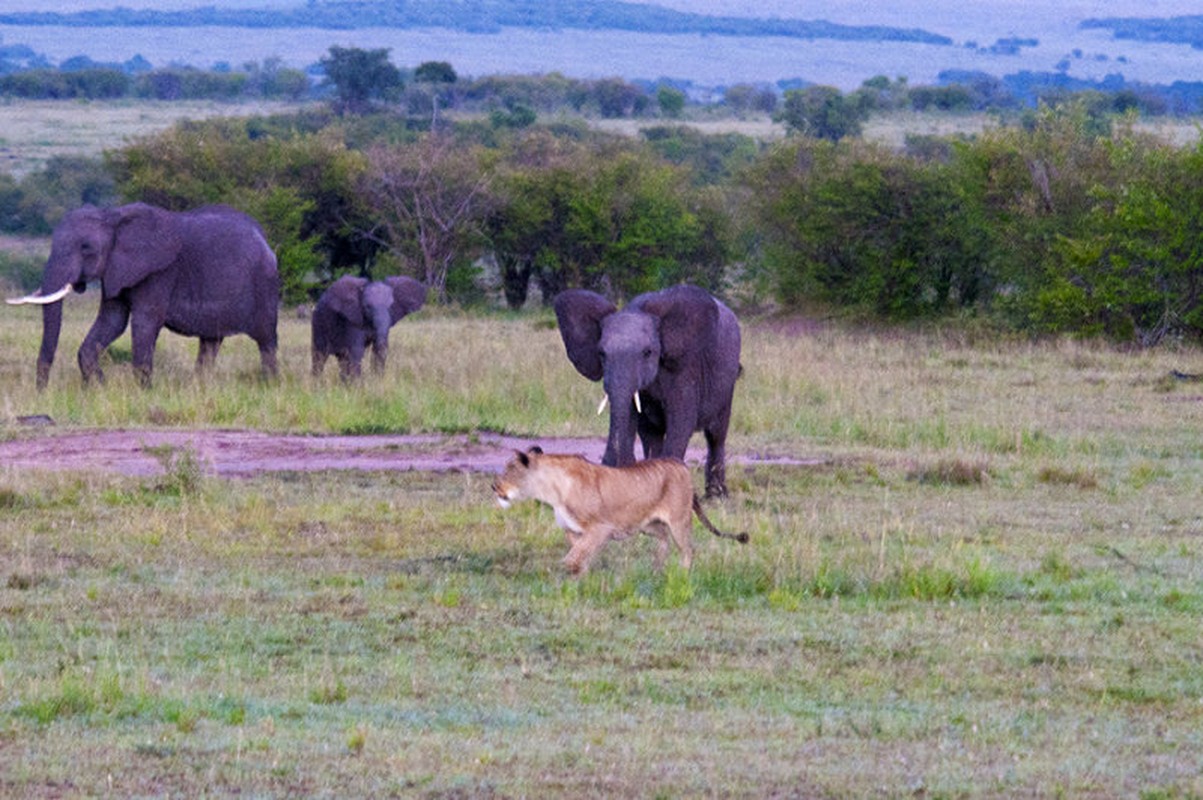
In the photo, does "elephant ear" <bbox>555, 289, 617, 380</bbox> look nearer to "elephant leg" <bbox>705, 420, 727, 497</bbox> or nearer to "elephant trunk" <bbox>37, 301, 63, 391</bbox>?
"elephant leg" <bbox>705, 420, 727, 497</bbox>

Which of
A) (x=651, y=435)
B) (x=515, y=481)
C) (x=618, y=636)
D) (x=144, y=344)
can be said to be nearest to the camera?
(x=618, y=636)

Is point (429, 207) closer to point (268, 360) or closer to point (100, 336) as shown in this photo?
point (268, 360)

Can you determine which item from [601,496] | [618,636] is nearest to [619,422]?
[601,496]

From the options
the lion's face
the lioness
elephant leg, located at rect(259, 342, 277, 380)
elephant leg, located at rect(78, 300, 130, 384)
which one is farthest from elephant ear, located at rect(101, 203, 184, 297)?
the lion's face

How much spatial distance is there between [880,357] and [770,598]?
1564cm

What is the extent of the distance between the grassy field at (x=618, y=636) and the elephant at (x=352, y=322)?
6210 millimetres

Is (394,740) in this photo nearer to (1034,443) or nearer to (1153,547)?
(1153,547)

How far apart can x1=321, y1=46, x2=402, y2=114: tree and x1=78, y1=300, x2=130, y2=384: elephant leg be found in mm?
59506

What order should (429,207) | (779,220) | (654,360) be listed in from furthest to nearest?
(429,207), (779,220), (654,360)

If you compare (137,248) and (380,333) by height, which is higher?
(137,248)

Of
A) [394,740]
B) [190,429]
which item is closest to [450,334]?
[190,429]

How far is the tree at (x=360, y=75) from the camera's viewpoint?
79.4m

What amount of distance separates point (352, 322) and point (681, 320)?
9.46 m

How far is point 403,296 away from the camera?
2242 cm
